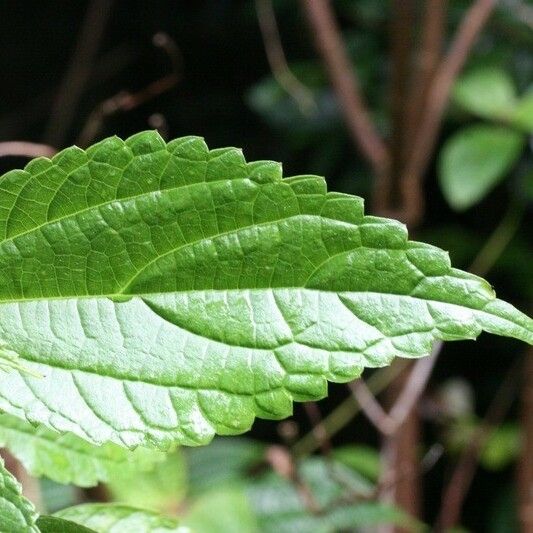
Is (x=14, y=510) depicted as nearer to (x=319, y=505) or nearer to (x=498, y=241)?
(x=319, y=505)

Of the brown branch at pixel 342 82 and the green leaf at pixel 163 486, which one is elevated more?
the brown branch at pixel 342 82

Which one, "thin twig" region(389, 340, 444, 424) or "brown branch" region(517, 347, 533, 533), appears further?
"brown branch" region(517, 347, 533, 533)

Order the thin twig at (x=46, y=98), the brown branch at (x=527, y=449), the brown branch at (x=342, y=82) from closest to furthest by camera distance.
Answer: the brown branch at (x=342, y=82) < the brown branch at (x=527, y=449) < the thin twig at (x=46, y=98)

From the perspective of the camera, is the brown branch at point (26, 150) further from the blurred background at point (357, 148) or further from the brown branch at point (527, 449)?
the brown branch at point (527, 449)

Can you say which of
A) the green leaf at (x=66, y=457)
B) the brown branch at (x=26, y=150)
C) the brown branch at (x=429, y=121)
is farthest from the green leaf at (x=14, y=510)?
the brown branch at (x=429, y=121)

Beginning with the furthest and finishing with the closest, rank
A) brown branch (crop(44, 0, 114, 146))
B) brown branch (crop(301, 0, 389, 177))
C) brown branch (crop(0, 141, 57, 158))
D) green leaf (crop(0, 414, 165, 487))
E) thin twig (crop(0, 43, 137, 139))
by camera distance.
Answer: thin twig (crop(0, 43, 137, 139)) < brown branch (crop(44, 0, 114, 146)) < brown branch (crop(301, 0, 389, 177)) < brown branch (crop(0, 141, 57, 158)) < green leaf (crop(0, 414, 165, 487))

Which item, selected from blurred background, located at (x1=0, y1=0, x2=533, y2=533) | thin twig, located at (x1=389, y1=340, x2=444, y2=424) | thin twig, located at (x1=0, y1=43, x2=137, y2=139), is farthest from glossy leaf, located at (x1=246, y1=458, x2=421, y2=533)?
thin twig, located at (x1=0, y1=43, x2=137, y2=139)

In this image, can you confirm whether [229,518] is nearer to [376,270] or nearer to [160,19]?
[376,270]

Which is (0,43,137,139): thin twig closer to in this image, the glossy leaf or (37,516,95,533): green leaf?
the glossy leaf

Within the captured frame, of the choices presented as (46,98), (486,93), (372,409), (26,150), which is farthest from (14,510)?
(46,98)
